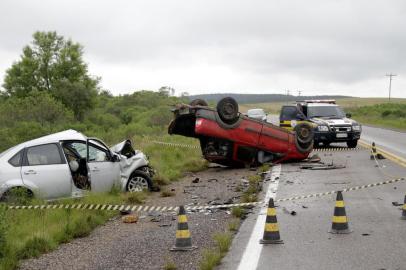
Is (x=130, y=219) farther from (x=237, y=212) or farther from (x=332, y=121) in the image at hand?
(x=332, y=121)

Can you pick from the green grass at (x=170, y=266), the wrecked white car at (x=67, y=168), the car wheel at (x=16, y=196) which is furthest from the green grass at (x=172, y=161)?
the green grass at (x=170, y=266)

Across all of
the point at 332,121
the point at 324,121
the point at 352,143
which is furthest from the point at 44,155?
the point at 352,143

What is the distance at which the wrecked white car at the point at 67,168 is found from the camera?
1127 cm

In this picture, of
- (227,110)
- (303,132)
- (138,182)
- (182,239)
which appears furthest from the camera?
(303,132)

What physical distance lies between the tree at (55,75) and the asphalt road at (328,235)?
164 ft

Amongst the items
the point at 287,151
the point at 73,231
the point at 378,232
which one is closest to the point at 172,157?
the point at 287,151

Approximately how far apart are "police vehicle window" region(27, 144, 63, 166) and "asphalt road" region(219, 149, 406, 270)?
4260mm

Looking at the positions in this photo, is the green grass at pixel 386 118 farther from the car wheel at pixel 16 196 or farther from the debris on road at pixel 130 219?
the car wheel at pixel 16 196

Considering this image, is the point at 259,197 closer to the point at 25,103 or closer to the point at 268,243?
the point at 268,243

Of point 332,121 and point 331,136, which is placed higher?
point 332,121

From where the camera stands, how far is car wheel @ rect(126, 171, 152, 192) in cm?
1316

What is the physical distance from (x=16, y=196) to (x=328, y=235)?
19.7 ft

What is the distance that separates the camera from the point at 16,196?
11055mm

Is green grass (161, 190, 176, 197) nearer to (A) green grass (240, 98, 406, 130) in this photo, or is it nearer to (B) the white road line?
(B) the white road line
